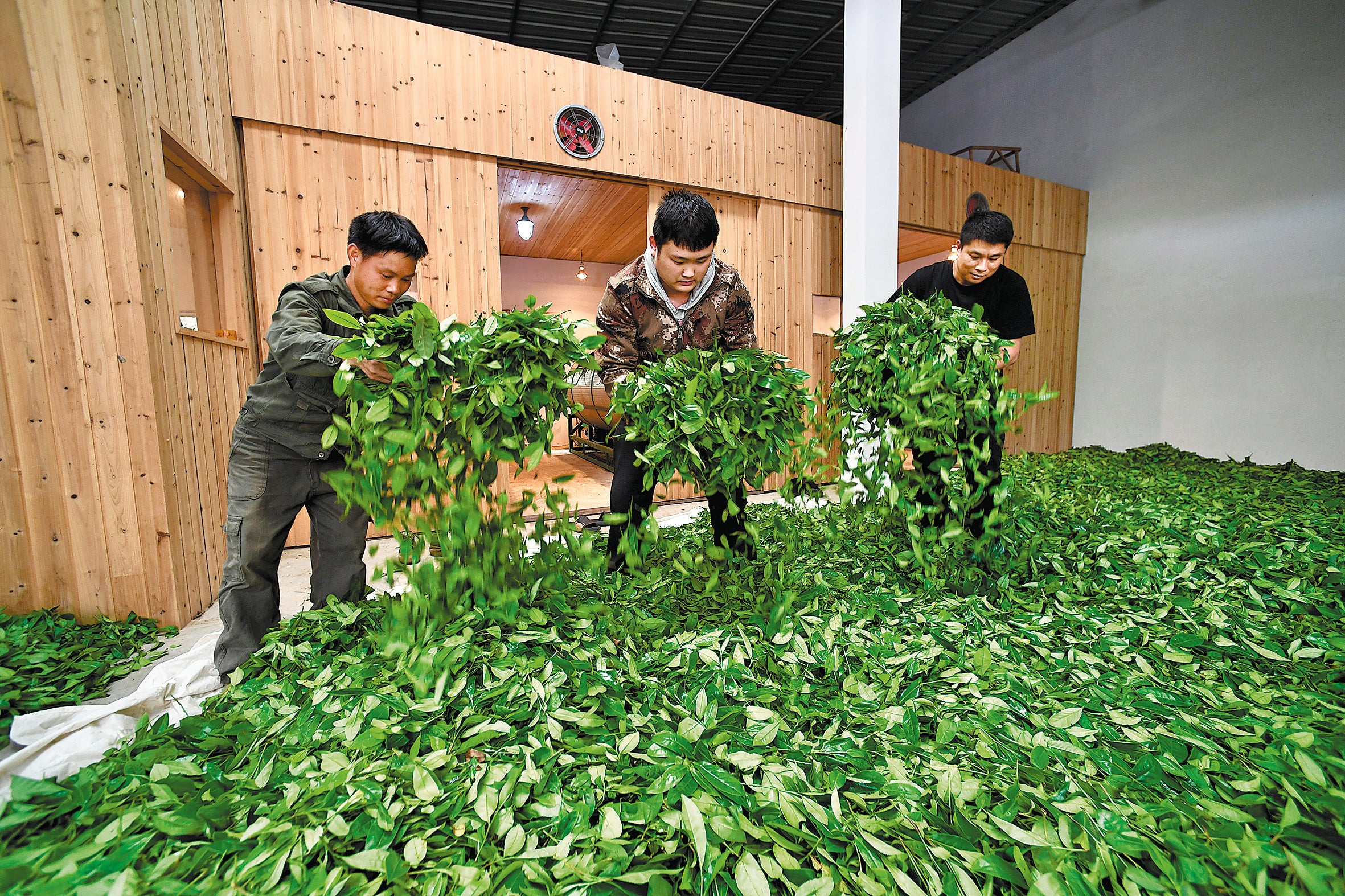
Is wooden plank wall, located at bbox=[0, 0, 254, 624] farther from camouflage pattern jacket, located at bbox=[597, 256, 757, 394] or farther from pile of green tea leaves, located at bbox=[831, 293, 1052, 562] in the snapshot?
pile of green tea leaves, located at bbox=[831, 293, 1052, 562]

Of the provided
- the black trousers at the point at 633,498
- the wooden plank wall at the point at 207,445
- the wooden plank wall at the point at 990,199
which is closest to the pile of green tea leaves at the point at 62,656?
the wooden plank wall at the point at 207,445

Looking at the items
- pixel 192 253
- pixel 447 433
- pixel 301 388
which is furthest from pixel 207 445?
pixel 447 433

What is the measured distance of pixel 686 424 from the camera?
5.12 feet

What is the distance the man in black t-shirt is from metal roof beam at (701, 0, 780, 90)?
19.8 ft

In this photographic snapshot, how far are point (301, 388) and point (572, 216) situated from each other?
5818mm

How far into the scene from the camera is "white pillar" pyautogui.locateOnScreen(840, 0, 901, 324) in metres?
4.28

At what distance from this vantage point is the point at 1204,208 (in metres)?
6.53

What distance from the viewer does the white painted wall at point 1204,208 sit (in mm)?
5777

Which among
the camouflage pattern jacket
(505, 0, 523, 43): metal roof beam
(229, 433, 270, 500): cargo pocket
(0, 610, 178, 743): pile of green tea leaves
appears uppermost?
(505, 0, 523, 43): metal roof beam

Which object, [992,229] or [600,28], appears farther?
[600,28]

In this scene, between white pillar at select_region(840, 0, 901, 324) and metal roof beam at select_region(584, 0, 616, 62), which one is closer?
white pillar at select_region(840, 0, 901, 324)

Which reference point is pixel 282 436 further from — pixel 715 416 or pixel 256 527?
pixel 715 416

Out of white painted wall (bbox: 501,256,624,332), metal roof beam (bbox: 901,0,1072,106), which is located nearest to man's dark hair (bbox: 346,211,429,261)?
white painted wall (bbox: 501,256,624,332)

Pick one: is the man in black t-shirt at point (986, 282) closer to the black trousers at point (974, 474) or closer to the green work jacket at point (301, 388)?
the black trousers at point (974, 474)
